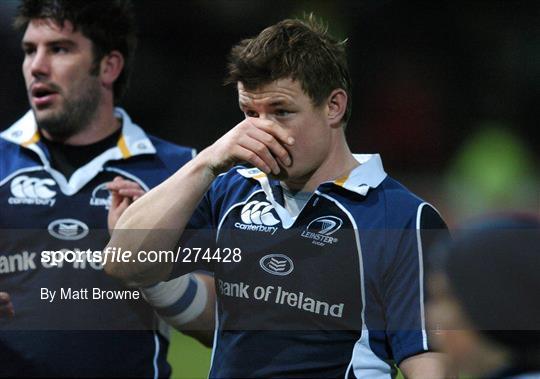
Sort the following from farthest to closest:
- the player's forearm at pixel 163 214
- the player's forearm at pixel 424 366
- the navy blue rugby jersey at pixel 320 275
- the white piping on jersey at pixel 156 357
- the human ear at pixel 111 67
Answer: the human ear at pixel 111 67
the white piping on jersey at pixel 156 357
the player's forearm at pixel 163 214
the navy blue rugby jersey at pixel 320 275
the player's forearm at pixel 424 366

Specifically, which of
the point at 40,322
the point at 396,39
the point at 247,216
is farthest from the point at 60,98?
the point at 396,39

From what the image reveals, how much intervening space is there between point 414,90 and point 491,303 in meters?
4.17

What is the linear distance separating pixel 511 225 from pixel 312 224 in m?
1.02

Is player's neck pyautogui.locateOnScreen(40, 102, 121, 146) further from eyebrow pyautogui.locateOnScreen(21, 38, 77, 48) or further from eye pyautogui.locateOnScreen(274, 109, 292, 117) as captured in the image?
eye pyautogui.locateOnScreen(274, 109, 292, 117)

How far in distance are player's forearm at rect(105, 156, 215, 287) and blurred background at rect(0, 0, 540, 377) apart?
2.70m

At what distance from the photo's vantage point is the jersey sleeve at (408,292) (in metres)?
2.25

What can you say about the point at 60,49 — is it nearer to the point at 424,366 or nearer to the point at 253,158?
the point at 253,158

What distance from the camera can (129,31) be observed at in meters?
3.56

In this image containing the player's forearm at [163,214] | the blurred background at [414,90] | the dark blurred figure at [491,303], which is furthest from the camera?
the blurred background at [414,90]

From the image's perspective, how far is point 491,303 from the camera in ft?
4.53

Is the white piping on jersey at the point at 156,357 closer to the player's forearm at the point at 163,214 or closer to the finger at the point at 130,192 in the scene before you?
the finger at the point at 130,192

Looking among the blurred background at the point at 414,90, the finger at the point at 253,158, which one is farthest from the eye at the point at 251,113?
the blurred background at the point at 414,90

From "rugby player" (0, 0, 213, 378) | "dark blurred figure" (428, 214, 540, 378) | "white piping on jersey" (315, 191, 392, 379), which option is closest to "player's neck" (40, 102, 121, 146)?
"rugby player" (0, 0, 213, 378)

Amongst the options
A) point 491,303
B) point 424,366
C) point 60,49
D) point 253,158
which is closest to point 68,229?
point 60,49
